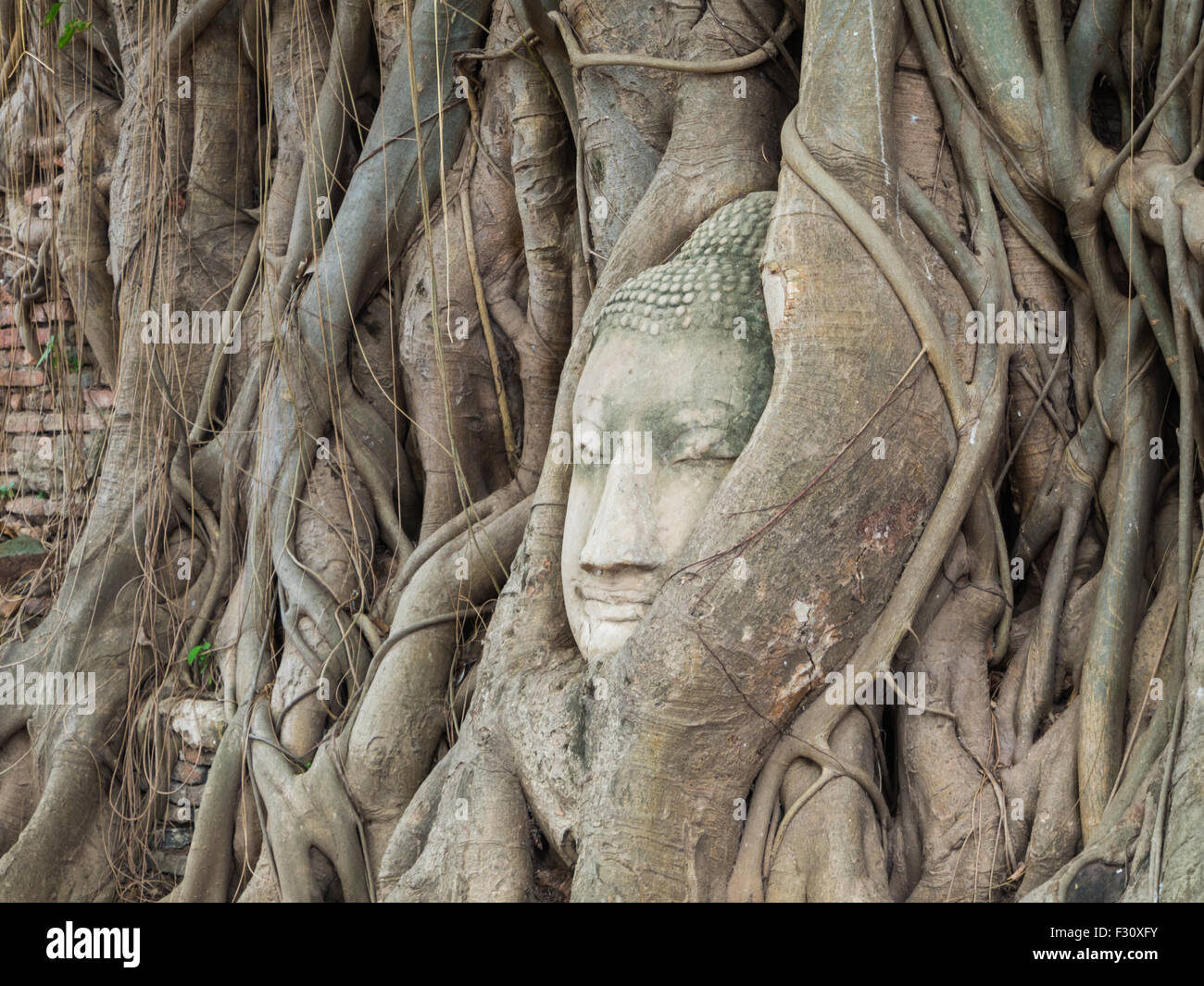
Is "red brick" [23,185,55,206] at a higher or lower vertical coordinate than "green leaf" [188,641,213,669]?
Result: higher

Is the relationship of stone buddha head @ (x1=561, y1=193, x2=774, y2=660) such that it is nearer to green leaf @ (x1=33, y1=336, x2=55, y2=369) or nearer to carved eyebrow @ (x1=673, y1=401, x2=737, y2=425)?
carved eyebrow @ (x1=673, y1=401, x2=737, y2=425)

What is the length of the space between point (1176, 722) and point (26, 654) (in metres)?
3.02

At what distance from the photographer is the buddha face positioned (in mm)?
2193

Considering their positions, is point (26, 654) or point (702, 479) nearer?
point (702, 479)

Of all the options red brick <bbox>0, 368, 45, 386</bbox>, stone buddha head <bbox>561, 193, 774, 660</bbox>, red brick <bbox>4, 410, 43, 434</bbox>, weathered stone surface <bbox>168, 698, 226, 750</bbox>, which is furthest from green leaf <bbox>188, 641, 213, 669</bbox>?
stone buddha head <bbox>561, 193, 774, 660</bbox>

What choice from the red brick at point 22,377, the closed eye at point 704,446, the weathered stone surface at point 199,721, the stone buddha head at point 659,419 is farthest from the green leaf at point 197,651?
the closed eye at point 704,446

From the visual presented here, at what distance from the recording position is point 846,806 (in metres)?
2.02

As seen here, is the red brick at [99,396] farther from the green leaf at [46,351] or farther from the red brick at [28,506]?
the red brick at [28,506]

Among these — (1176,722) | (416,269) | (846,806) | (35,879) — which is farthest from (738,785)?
(35,879)

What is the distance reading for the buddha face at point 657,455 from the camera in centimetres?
219

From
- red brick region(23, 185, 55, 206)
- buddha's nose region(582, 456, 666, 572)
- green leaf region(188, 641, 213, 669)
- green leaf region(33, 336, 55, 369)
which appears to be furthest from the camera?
red brick region(23, 185, 55, 206)

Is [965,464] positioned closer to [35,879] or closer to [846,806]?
[846,806]

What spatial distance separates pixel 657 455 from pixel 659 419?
0.20ft

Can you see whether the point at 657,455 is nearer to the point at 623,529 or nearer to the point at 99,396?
the point at 623,529
